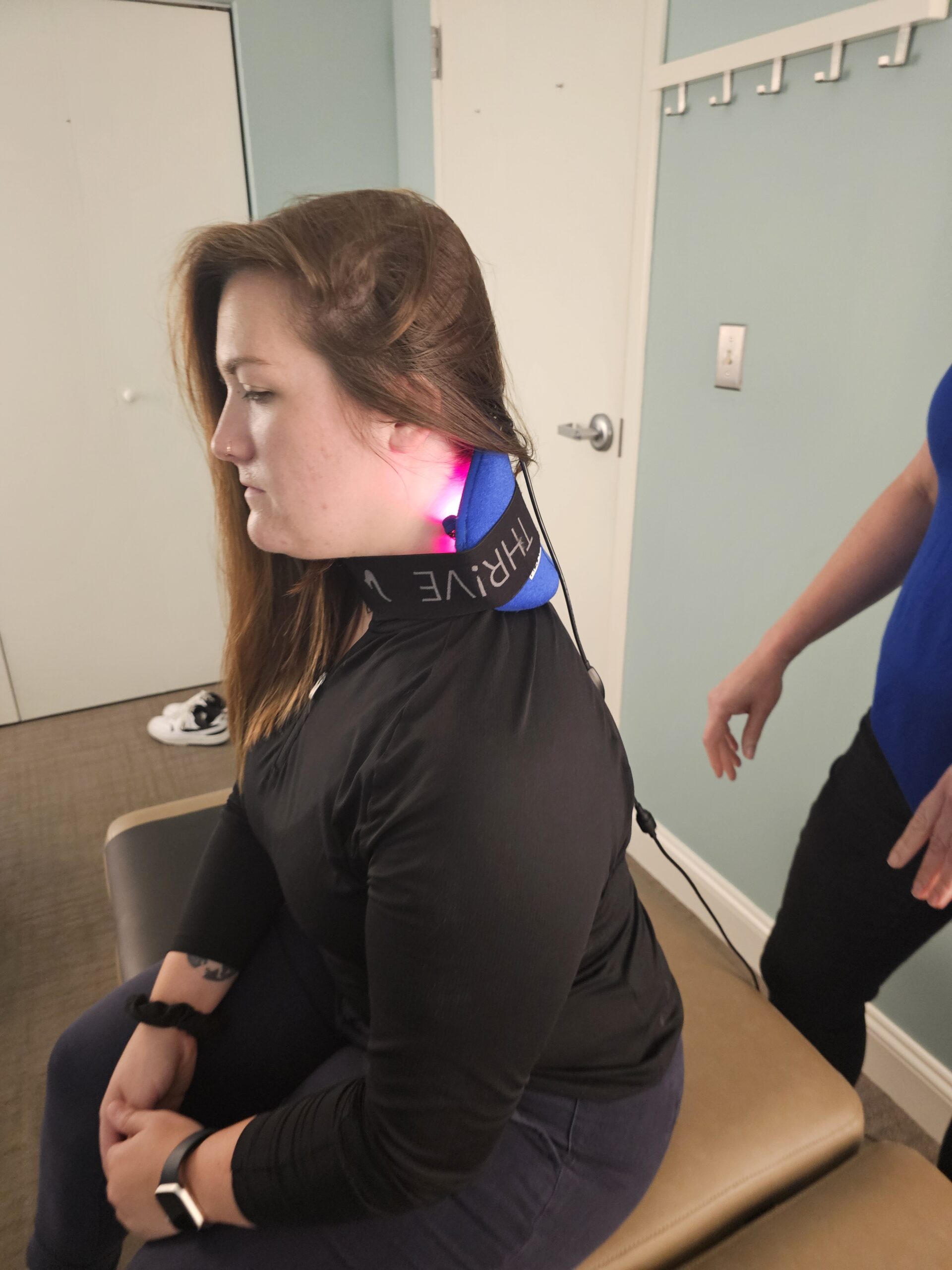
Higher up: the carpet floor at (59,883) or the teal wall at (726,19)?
the teal wall at (726,19)

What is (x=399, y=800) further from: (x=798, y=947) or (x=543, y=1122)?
(x=798, y=947)

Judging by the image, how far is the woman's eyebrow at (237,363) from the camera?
2.18ft

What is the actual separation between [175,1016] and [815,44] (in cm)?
152

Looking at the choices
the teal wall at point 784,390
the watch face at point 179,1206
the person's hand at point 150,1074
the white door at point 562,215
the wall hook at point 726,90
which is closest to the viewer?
the watch face at point 179,1206

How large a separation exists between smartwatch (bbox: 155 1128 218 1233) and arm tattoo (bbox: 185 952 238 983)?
0.74 feet

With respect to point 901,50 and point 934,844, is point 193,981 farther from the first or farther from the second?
point 901,50

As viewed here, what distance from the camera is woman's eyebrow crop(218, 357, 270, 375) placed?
0.66 metres

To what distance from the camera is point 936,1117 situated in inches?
53.5

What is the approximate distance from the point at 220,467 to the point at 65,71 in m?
2.10

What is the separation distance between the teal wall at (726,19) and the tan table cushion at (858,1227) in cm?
144

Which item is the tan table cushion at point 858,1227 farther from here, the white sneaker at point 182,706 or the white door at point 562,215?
the white sneaker at point 182,706

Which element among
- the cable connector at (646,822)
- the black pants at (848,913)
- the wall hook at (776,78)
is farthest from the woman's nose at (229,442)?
the wall hook at (776,78)

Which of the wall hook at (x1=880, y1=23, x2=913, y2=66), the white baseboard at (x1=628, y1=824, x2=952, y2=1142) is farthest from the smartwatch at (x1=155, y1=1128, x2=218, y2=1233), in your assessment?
the wall hook at (x1=880, y1=23, x2=913, y2=66)

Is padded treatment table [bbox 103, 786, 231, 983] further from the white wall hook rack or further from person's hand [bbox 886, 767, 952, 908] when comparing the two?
the white wall hook rack
